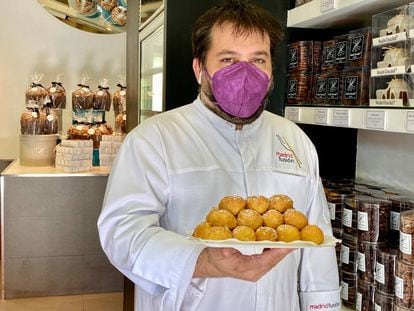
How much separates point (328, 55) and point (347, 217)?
1.98ft

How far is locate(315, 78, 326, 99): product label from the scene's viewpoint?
1.91 meters

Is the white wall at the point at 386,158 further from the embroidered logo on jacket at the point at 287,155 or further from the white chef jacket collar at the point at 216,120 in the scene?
the white chef jacket collar at the point at 216,120


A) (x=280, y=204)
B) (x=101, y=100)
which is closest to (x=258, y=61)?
(x=280, y=204)

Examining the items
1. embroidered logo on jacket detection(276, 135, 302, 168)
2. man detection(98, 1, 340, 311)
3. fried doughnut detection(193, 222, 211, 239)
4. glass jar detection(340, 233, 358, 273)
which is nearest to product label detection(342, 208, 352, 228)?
glass jar detection(340, 233, 358, 273)

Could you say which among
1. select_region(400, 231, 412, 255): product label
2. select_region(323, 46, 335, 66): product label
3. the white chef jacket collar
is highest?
select_region(323, 46, 335, 66): product label

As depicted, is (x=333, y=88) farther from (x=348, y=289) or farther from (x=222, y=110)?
(x=348, y=289)

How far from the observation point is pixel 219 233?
42.5 inches

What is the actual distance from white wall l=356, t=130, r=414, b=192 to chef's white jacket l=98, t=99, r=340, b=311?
0.55 metres

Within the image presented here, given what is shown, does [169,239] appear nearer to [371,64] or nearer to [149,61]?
[371,64]

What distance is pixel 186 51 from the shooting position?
6.98 ft

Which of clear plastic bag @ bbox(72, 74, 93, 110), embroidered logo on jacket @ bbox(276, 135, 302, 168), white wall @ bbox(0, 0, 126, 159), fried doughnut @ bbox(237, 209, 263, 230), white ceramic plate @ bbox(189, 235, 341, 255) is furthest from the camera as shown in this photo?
white wall @ bbox(0, 0, 126, 159)

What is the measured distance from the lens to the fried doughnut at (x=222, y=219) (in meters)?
1.12

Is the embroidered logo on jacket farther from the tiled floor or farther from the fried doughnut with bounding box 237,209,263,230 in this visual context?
the tiled floor

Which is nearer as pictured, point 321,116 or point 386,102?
point 386,102
